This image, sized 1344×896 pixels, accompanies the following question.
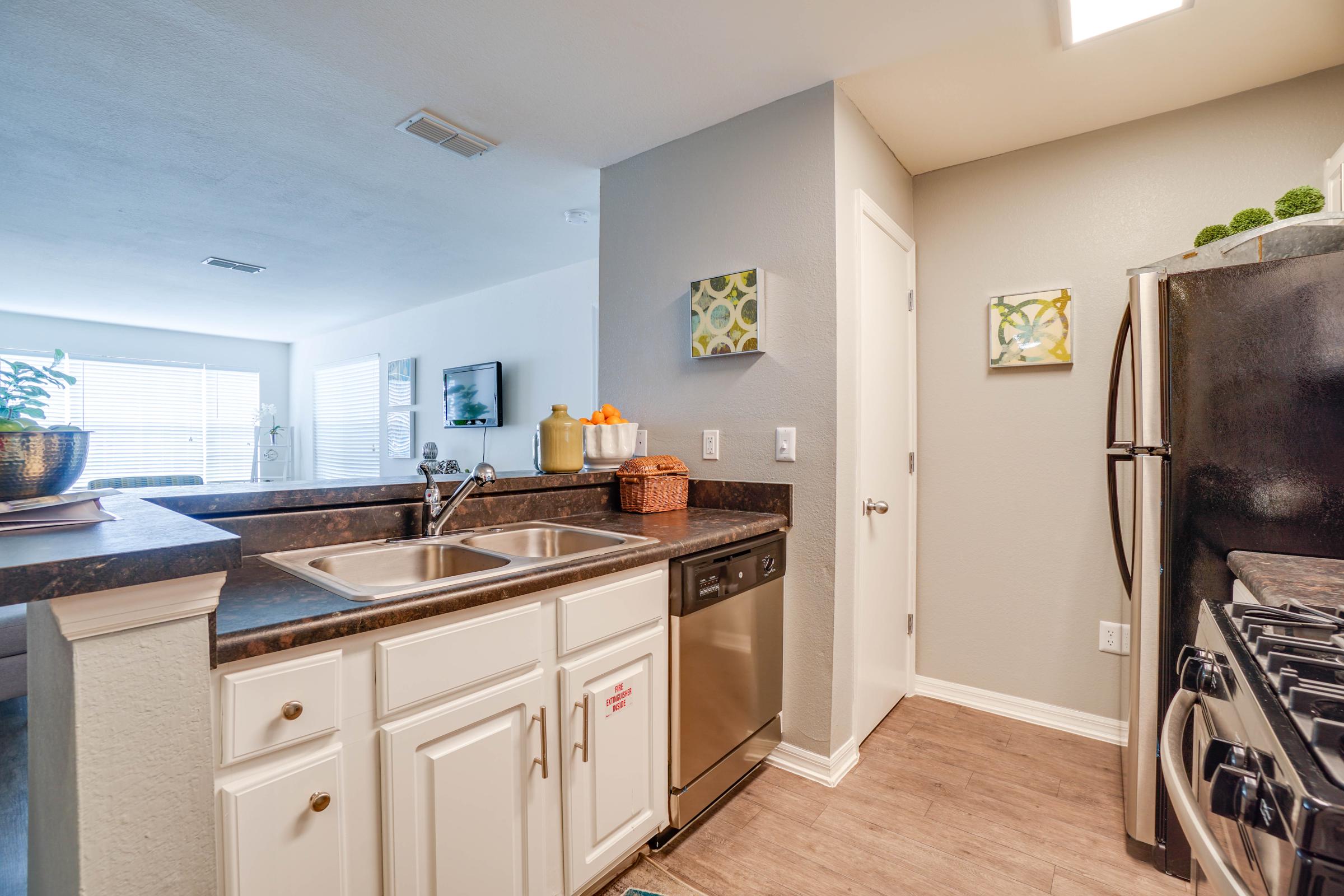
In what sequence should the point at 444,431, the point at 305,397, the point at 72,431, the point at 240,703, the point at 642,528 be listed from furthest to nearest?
the point at 305,397
the point at 444,431
the point at 642,528
the point at 72,431
the point at 240,703

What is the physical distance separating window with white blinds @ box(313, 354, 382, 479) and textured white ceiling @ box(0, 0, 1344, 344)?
2768 mm

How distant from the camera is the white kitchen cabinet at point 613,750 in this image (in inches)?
54.1

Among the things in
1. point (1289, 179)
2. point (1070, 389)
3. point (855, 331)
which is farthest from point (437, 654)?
point (1289, 179)

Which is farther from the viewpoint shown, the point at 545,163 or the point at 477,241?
the point at 477,241

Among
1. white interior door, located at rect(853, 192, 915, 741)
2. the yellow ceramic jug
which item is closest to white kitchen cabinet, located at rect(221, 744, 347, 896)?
the yellow ceramic jug

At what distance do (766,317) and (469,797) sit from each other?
66.6 inches

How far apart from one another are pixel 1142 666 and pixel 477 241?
3801 millimetres

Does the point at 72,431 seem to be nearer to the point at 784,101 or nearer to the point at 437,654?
the point at 437,654

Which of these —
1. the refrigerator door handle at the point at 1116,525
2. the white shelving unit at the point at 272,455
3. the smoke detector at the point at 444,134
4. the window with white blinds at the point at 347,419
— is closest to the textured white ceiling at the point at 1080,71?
the refrigerator door handle at the point at 1116,525

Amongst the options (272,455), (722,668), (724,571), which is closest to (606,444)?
(724,571)

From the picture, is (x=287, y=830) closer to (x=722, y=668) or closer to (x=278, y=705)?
(x=278, y=705)

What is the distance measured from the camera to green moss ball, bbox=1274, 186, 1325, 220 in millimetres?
1649

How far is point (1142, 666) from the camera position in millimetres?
1619

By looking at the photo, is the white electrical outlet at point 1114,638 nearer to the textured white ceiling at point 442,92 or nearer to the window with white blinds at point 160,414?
the textured white ceiling at point 442,92
